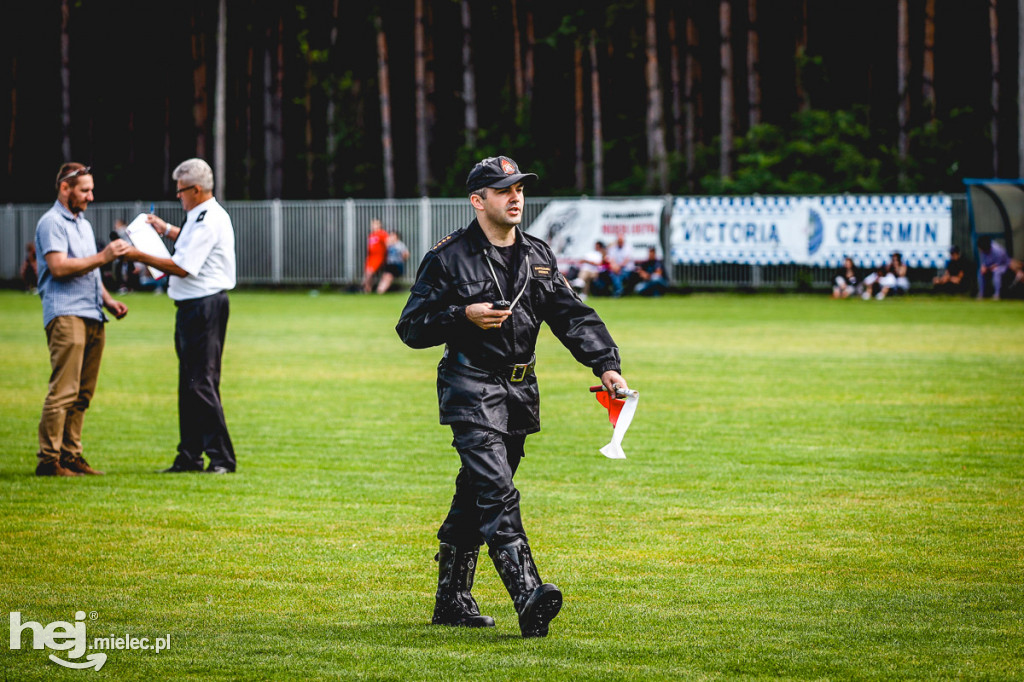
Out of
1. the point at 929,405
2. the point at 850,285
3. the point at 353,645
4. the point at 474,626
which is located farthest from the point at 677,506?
the point at 850,285

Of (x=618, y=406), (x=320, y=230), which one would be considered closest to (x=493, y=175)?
(x=618, y=406)

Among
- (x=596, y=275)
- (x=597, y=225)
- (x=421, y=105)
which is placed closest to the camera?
(x=596, y=275)

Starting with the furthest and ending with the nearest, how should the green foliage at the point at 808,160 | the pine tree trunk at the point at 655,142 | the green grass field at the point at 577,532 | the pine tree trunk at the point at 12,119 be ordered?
the pine tree trunk at the point at 12,119 → the pine tree trunk at the point at 655,142 → the green foliage at the point at 808,160 → the green grass field at the point at 577,532

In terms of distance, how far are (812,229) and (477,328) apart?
31699mm

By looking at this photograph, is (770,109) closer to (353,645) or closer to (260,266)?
(260,266)

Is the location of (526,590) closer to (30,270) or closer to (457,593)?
(457,593)

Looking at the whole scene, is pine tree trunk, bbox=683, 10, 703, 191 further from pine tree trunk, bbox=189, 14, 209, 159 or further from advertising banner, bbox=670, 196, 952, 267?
pine tree trunk, bbox=189, 14, 209, 159

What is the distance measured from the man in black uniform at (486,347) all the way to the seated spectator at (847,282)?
30.4m

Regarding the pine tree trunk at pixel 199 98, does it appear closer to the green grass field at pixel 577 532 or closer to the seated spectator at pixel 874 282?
the seated spectator at pixel 874 282

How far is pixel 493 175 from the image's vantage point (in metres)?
6.16

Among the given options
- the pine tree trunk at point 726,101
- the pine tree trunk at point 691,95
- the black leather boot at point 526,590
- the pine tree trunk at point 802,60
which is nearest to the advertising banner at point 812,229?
the pine tree trunk at point 726,101

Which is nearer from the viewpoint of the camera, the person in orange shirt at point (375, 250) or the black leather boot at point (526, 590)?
the black leather boot at point (526, 590)

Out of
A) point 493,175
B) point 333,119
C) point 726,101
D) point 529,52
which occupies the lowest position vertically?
point 493,175

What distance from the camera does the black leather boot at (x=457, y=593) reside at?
6.21m
